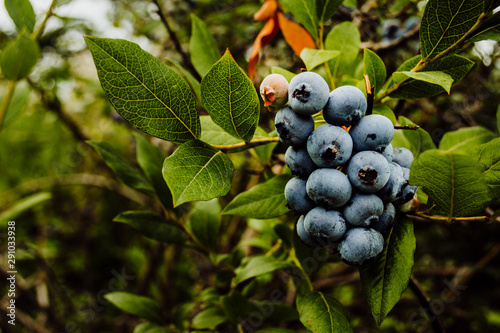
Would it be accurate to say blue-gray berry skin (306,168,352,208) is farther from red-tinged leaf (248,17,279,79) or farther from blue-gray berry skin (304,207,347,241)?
red-tinged leaf (248,17,279,79)

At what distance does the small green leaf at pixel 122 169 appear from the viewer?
2.96 feet

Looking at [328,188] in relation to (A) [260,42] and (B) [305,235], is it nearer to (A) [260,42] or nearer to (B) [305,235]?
(B) [305,235]

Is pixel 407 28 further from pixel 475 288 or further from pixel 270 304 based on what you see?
pixel 475 288

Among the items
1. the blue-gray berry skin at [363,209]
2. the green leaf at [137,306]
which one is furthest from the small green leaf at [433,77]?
the green leaf at [137,306]

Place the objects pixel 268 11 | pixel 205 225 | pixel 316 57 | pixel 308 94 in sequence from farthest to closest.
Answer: pixel 205 225, pixel 268 11, pixel 316 57, pixel 308 94

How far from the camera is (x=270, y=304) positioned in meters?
1.13

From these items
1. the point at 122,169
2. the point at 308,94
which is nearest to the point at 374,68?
the point at 308,94

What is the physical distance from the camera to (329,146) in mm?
621

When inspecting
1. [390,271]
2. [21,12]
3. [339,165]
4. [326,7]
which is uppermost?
[21,12]

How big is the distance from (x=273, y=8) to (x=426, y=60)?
1.62 feet

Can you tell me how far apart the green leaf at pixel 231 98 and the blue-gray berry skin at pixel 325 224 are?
0.66 ft

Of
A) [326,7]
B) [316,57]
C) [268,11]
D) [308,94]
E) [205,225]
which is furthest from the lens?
[205,225]

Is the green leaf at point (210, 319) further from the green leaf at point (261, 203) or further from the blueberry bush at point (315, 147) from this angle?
the green leaf at point (261, 203)

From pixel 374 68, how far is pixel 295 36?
0.34 m
